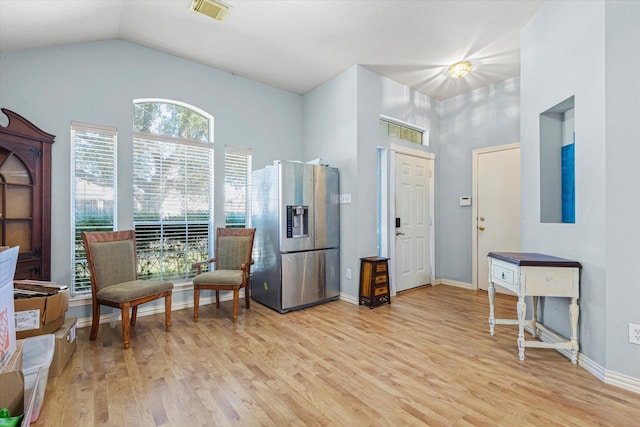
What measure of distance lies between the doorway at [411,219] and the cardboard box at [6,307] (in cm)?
372

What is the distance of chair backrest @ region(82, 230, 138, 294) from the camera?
2.70 metres

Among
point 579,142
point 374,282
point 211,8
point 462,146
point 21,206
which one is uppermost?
point 211,8

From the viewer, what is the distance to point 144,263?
3402 mm

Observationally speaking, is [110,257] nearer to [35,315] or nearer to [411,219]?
[35,315]

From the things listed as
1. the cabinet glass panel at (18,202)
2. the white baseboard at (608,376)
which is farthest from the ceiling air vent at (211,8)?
the white baseboard at (608,376)

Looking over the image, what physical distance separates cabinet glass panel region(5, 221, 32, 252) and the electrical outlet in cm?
464

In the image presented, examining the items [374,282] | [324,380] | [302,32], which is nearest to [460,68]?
[302,32]

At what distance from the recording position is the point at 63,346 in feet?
7.17

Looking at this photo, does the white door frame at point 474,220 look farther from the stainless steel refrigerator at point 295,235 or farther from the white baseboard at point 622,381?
the white baseboard at point 622,381

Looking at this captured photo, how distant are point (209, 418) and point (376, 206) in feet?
10.1

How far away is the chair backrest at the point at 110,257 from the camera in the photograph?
2.70m

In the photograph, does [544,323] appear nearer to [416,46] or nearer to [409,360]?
[409,360]

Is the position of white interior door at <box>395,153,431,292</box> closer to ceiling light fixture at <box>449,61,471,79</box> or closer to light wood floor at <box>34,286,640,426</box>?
ceiling light fixture at <box>449,61,471,79</box>

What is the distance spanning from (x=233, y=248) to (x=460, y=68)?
143 inches
